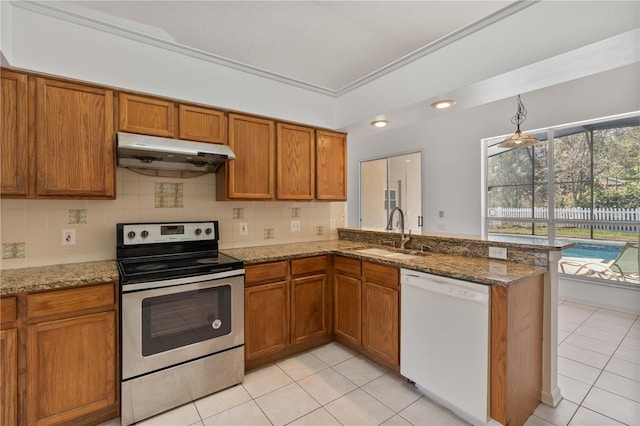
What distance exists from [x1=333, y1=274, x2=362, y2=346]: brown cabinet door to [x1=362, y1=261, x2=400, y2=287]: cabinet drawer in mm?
144

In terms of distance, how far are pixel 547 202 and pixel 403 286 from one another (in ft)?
11.5

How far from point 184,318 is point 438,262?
179 cm

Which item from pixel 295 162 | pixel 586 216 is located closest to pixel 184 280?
pixel 295 162

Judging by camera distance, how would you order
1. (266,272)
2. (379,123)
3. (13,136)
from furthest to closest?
(379,123), (266,272), (13,136)

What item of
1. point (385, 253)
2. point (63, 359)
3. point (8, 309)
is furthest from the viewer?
point (385, 253)

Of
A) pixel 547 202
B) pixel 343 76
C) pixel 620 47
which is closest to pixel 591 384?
pixel 620 47

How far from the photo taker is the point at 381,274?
2.35 m

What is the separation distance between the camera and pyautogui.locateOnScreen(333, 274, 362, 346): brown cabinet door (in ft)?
8.50

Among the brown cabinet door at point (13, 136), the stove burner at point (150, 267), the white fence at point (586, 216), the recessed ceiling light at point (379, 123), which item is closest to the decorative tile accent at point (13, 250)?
the brown cabinet door at point (13, 136)

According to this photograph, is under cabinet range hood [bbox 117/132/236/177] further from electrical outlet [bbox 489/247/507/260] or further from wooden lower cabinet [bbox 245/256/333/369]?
electrical outlet [bbox 489/247/507/260]

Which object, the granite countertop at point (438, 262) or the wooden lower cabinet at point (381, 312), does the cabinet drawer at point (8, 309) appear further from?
the wooden lower cabinet at point (381, 312)

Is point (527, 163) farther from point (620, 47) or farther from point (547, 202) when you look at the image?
point (620, 47)

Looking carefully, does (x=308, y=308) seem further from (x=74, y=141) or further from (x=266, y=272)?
(x=74, y=141)

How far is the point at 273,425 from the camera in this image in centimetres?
183
